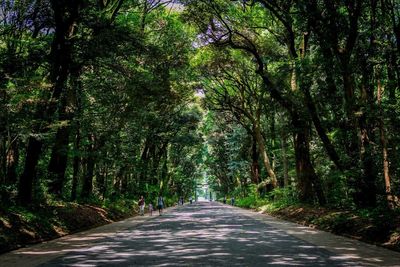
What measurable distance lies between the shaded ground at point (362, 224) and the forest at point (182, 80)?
66 centimetres

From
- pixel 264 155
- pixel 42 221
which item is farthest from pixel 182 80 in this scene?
pixel 42 221

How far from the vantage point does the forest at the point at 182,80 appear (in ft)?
43.3

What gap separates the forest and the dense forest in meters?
0.07

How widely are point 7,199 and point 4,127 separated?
353 cm

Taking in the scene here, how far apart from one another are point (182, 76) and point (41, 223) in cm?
1709

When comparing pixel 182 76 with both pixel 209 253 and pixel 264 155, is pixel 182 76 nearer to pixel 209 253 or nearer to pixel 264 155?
pixel 264 155

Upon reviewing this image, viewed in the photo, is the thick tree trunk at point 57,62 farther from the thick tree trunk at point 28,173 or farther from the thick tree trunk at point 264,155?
the thick tree trunk at point 264,155

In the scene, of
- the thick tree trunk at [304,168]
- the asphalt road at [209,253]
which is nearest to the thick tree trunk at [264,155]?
the thick tree trunk at [304,168]

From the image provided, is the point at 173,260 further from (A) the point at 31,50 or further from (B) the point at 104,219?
(B) the point at 104,219

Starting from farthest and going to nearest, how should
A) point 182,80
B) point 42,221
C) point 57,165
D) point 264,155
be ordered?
point 264,155
point 182,80
point 57,165
point 42,221

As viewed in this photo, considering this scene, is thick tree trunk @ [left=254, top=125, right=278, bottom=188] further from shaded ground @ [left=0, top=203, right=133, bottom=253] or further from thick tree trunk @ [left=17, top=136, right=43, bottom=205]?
thick tree trunk @ [left=17, top=136, right=43, bottom=205]

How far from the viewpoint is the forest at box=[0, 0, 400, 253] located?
1321cm

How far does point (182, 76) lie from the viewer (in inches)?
1121

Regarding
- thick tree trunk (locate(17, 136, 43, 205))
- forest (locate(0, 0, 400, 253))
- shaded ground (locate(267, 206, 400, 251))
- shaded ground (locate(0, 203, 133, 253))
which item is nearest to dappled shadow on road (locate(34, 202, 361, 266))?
shaded ground (locate(0, 203, 133, 253))
